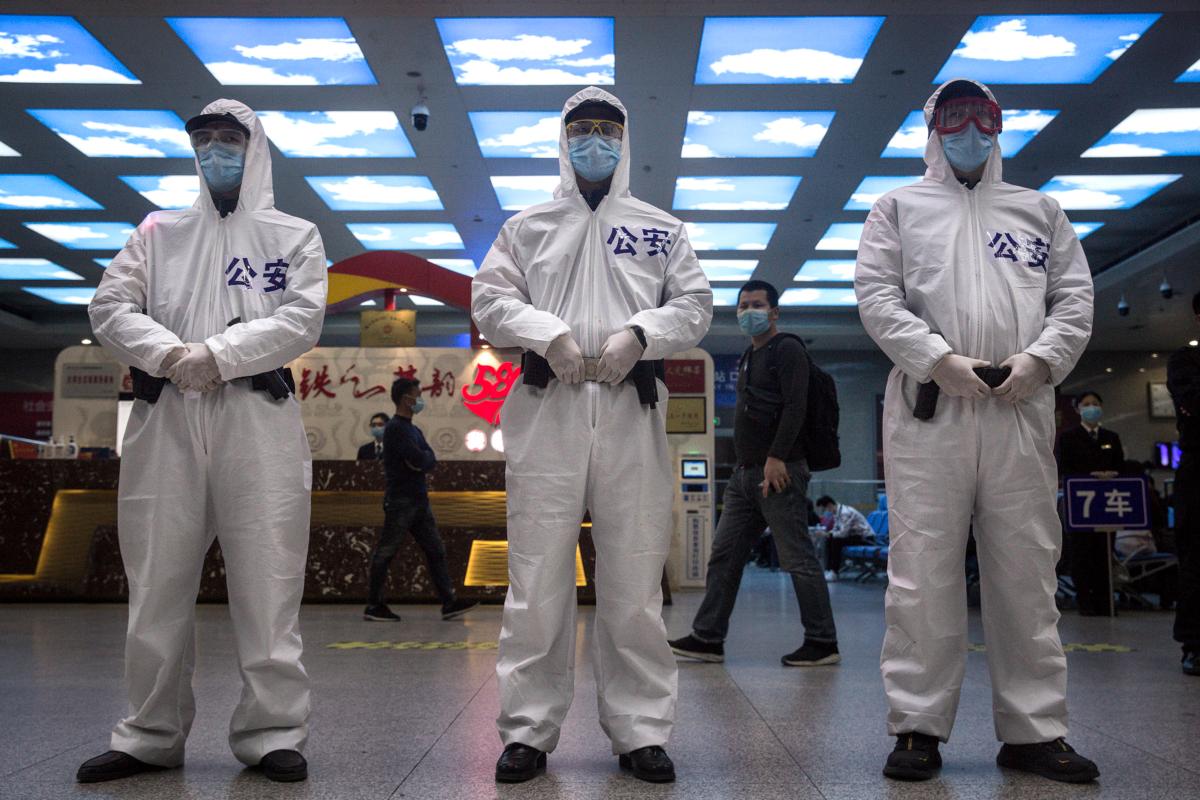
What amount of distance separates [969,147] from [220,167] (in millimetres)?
2146

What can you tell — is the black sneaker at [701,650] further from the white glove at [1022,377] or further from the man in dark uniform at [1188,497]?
the white glove at [1022,377]

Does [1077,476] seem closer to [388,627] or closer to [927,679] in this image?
[388,627]

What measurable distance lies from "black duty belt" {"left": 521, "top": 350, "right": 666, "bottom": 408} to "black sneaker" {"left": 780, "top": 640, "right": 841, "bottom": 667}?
2.61 metres

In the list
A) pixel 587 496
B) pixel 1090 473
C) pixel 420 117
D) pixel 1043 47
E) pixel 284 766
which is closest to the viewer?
pixel 284 766

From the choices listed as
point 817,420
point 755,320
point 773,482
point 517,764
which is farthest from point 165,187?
point 517,764

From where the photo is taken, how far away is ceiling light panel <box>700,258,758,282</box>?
57.3ft

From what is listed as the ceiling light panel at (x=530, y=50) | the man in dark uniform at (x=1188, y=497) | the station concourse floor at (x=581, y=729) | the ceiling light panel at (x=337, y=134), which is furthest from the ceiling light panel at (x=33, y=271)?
the man in dark uniform at (x=1188, y=497)

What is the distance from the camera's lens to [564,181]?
9.91 feet

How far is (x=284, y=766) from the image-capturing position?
2.55 metres

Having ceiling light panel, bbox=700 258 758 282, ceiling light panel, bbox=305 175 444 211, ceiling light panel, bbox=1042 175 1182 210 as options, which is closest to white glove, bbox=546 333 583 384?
ceiling light panel, bbox=305 175 444 211

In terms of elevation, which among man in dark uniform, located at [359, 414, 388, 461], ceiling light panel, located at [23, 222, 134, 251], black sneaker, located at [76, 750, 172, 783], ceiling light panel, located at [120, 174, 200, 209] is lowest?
black sneaker, located at [76, 750, 172, 783]

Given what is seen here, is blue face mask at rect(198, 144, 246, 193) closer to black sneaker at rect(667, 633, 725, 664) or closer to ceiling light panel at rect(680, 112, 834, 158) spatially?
black sneaker at rect(667, 633, 725, 664)

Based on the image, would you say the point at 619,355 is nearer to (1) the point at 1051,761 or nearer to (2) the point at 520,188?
(1) the point at 1051,761

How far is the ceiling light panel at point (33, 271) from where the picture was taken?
1736cm
